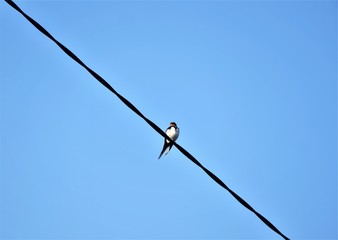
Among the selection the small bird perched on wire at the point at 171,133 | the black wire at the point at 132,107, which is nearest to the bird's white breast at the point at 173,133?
the small bird perched on wire at the point at 171,133

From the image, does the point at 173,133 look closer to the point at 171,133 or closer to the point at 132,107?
the point at 171,133

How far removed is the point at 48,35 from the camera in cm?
247

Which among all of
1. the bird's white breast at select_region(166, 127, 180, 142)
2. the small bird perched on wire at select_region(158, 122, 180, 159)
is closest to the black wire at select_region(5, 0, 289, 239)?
the small bird perched on wire at select_region(158, 122, 180, 159)

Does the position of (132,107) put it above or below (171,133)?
below

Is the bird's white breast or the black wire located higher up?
the bird's white breast

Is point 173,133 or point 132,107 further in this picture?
point 173,133

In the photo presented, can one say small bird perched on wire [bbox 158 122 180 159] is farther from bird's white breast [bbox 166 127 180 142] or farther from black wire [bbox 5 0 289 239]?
black wire [bbox 5 0 289 239]

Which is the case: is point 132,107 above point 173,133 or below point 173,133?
below

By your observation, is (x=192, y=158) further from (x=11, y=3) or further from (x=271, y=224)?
(x=11, y=3)

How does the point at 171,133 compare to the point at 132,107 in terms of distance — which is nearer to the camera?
the point at 132,107

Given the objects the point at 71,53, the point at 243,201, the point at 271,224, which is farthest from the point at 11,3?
A: the point at 271,224

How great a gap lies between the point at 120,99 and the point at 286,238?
157 cm

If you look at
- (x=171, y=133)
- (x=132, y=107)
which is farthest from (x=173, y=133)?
(x=132, y=107)

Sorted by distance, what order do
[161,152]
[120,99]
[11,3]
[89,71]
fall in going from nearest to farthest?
[11,3] → [89,71] → [120,99] → [161,152]
